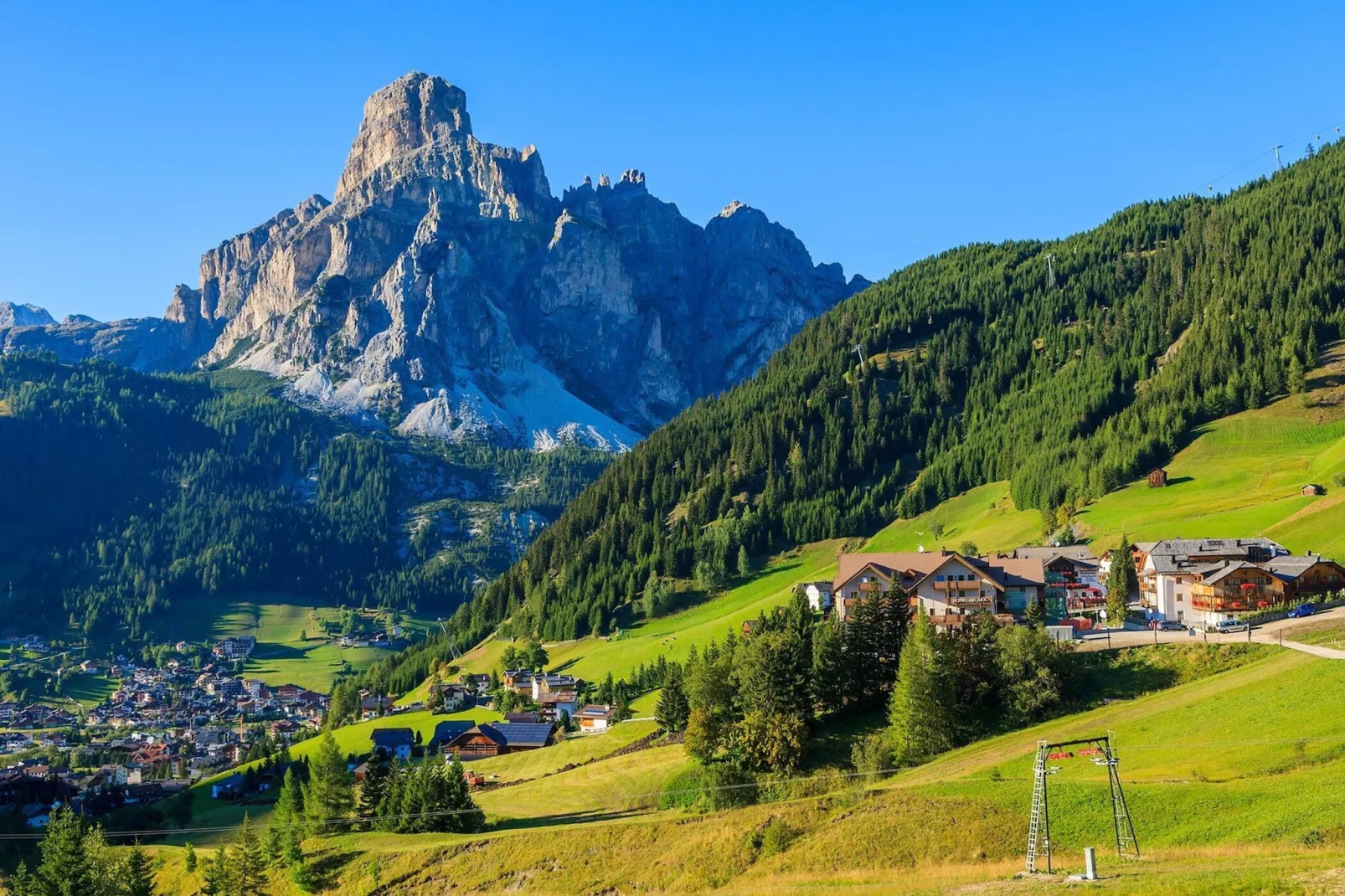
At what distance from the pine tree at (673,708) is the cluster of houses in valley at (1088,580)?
17.1 m

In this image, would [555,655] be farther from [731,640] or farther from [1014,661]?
[1014,661]

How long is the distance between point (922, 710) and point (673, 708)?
30.8 metres

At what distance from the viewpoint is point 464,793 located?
78438mm

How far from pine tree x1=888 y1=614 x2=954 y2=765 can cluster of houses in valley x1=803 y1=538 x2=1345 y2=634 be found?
1325 cm

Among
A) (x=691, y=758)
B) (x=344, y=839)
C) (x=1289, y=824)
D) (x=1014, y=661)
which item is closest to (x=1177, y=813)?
(x=1289, y=824)

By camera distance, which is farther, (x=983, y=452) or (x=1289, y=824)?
(x=983, y=452)

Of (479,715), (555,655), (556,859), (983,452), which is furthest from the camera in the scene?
(983,452)

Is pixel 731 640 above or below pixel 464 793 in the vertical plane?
above

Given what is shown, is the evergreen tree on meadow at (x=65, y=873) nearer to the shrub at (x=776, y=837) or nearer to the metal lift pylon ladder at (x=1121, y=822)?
the shrub at (x=776, y=837)

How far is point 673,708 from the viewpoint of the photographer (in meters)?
95.9

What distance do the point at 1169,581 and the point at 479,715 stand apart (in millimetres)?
84977

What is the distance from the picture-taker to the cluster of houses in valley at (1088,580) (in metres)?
91.1

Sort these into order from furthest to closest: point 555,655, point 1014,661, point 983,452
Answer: point 983,452, point 555,655, point 1014,661

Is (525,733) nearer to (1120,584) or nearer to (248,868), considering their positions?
(248,868)
